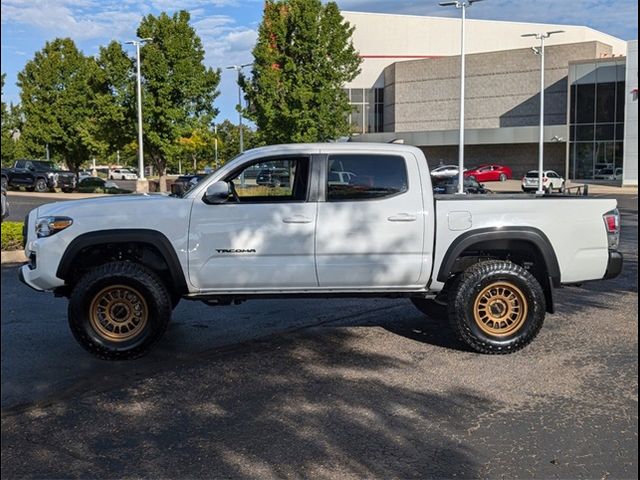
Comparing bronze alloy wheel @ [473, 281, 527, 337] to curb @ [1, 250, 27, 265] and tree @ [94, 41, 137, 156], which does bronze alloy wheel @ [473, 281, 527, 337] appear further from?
tree @ [94, 41, 137, 156]

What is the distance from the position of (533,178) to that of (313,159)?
132ft

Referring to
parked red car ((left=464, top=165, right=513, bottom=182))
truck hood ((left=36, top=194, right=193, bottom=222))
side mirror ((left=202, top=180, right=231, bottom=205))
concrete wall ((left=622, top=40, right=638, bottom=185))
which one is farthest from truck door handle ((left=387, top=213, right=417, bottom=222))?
parked red car ((left=464, top=165, right=513, bottom=182))

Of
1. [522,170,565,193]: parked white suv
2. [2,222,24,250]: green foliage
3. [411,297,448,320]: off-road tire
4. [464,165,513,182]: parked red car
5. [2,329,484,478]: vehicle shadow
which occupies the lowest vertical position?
[2,329,484,478]: vehicle shadow

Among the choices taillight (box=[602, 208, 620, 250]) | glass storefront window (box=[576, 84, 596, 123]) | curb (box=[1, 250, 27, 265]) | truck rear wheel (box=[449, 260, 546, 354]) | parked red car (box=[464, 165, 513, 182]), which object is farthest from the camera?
parked red car (box=[464, 165, 513, 182])

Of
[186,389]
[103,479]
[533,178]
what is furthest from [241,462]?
[533,178]

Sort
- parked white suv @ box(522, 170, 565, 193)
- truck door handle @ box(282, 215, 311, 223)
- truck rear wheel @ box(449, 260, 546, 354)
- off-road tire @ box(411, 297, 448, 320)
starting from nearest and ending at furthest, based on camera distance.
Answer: truck door handle @ box(282, 215, 311, 223), truck rear wheel @ box(449, 260, 546, 354), off-road tire @ box(411, 297, 448, 320), parked white suv @ box(522, 170, 565, 193)

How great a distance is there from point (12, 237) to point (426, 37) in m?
68.9

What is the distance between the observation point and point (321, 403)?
496 centimetres

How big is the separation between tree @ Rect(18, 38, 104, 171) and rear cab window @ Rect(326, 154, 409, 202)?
35098 mm

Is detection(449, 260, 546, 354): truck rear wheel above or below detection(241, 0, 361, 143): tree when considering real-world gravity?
below

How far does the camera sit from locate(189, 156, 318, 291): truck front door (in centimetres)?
610

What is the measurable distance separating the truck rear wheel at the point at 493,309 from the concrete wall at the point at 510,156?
50132 millimetres

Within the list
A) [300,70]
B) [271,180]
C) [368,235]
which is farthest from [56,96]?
[368,235]

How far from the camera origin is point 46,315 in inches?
306
